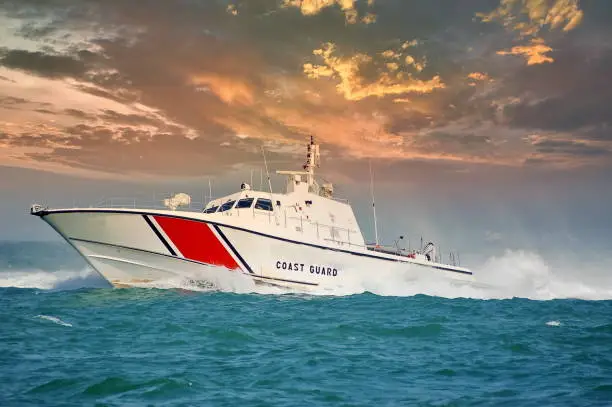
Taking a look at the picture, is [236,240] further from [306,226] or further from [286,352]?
[286,352]

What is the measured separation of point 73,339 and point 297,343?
5.09m

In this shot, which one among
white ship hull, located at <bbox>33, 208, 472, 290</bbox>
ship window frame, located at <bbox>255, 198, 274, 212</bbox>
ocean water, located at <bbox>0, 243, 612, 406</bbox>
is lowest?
ocean water, located at <bbox>0, 243, 612, 406</bbox>

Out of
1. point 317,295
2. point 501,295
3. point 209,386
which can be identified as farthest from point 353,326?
point 501,295

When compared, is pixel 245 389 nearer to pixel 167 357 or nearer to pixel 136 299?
pixel 167 357

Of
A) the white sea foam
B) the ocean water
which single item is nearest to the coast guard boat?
the ocean water

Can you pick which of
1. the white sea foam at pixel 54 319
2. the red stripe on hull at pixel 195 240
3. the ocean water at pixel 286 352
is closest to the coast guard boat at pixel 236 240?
the red stripe on hull at pixel 195 240

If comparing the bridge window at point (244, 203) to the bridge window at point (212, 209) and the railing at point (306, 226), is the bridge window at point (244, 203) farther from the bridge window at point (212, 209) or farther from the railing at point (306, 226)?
the bridge window at point (212, 209)

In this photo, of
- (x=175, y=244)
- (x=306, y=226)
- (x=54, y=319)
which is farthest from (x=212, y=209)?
(x=54, y=319)

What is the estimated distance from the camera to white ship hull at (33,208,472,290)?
19.4 m

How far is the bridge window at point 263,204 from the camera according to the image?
2221 centimetres

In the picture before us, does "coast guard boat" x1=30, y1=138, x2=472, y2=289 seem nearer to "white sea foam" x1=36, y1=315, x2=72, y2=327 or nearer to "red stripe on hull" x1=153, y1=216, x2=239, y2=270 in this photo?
"red stripe on hull" x1=153, y1=216, x2=239, y2=270

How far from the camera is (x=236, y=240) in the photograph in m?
20.3

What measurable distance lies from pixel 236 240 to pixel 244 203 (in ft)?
7.87

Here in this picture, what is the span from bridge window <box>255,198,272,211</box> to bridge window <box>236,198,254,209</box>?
1.02 ft
